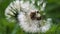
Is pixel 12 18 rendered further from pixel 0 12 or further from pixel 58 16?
pixel 58 16

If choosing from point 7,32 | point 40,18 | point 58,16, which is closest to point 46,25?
point 40,18

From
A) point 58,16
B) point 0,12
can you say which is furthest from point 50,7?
point 0,12

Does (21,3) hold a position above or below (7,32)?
above

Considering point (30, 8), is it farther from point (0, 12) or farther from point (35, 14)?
point (0, 12)

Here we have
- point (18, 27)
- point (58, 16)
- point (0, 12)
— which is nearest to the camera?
point (18, 27)

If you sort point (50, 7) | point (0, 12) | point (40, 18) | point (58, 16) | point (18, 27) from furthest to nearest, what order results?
point (50, 7), point (58, 16), point (0, 12), point (18, 27), point (40, 18)

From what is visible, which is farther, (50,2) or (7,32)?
(50,2)
